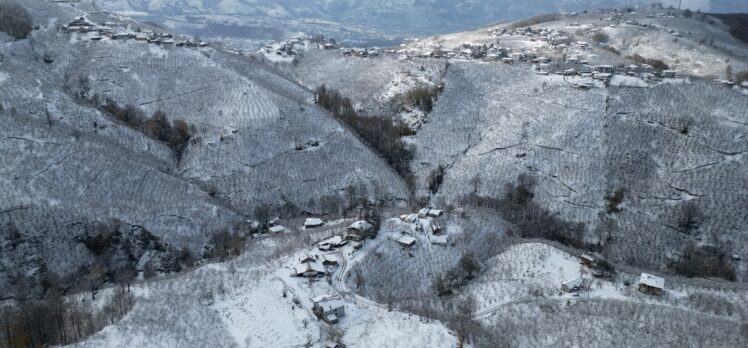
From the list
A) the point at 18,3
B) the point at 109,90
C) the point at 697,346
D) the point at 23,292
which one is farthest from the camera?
the point at 18,3

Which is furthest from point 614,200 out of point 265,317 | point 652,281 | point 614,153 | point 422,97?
point 265,317

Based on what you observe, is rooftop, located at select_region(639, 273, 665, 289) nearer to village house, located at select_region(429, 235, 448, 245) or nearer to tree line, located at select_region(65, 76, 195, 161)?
village house, located at select_region(429, 235, 448, 245)

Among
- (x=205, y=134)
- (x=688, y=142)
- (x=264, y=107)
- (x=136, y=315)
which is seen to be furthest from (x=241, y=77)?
(x=688, y=142)

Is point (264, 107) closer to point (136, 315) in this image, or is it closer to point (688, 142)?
point (136, 315)

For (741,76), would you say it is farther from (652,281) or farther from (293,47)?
(293,47)

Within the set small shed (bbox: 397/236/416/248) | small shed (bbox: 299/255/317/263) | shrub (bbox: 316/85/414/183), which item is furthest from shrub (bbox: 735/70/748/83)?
small shed (bbox: 299/255/317/263)

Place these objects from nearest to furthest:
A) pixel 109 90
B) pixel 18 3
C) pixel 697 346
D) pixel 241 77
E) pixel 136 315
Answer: pixel 697 346 < pixel 136 315 < pixel 109 90 < pixel 241 77 < pixel 18 3

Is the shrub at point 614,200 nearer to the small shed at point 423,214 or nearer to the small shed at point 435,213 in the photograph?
the small shed at point 435,213
